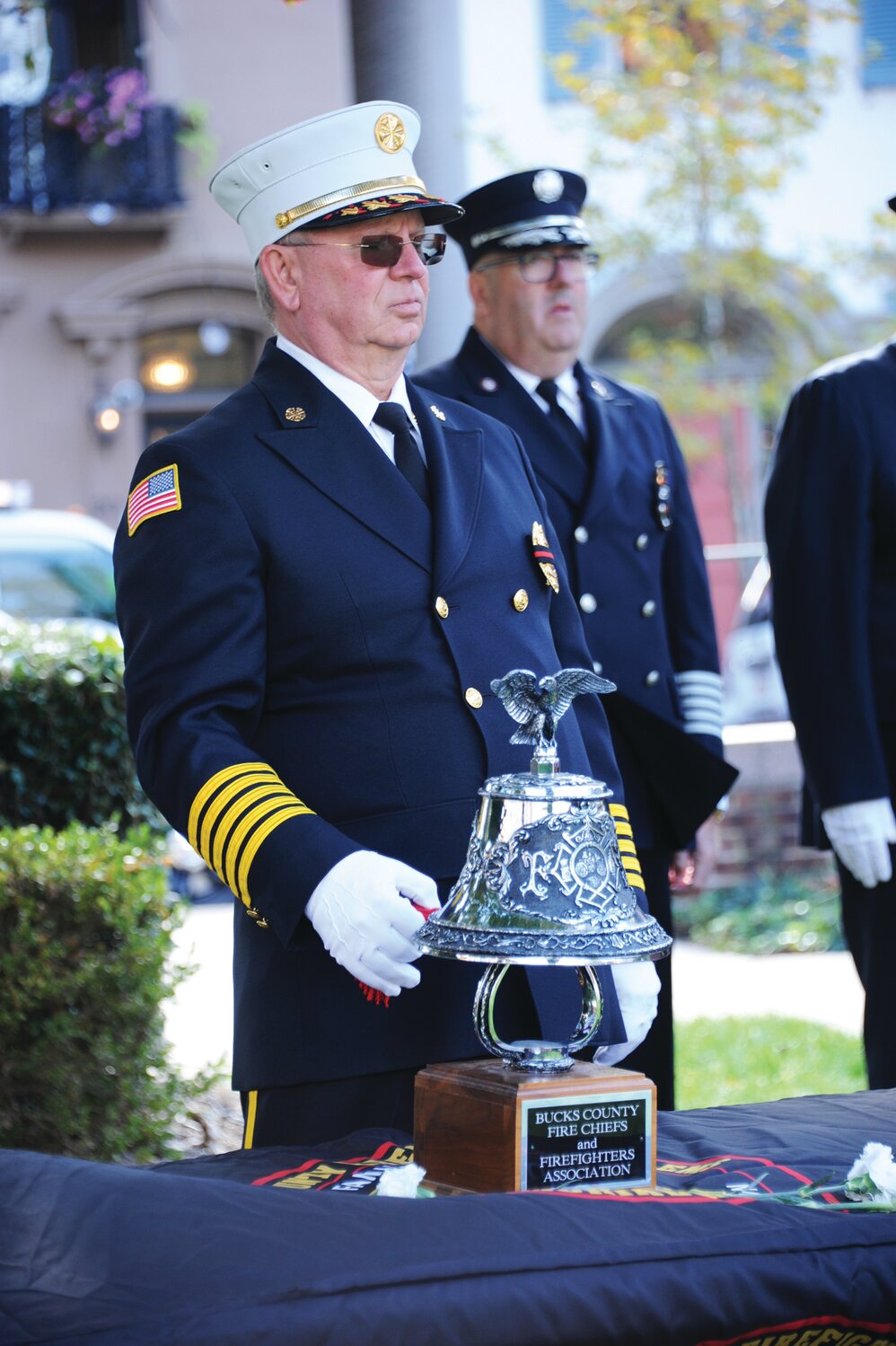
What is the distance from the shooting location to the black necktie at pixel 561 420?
10.7 feet

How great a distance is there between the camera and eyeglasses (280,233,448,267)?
222 cm

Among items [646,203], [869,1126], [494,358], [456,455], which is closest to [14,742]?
[494,358]

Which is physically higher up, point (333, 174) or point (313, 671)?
point (333, 174)

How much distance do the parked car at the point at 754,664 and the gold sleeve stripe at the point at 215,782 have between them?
7.59 m

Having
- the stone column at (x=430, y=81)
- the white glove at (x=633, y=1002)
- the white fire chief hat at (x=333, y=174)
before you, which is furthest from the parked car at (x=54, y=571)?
the white glove at (x=633, y=1002)

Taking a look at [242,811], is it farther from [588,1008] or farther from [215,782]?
[588,1008]

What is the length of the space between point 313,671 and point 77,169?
597 inches

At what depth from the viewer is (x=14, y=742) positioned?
187 inches

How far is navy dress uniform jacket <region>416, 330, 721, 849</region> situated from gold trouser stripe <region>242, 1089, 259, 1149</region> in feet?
3.80

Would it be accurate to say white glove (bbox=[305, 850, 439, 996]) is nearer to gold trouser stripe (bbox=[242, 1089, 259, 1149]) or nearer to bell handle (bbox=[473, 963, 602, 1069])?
bell handle (bbox=[473, 963, 602, 1069])

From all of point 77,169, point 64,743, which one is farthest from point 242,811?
point 77,169

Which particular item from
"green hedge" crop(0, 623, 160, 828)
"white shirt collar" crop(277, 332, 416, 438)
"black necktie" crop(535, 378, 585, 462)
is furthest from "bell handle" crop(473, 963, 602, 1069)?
"green hedge" crop(0, 623, 160, 828)

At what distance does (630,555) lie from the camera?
3.28m

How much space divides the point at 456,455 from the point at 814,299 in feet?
31.5
